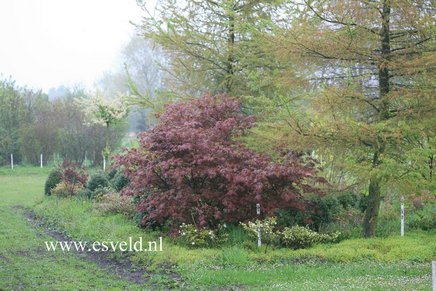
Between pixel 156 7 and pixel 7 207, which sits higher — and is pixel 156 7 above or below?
above

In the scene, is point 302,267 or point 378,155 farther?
point 378,155

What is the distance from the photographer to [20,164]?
30.8m

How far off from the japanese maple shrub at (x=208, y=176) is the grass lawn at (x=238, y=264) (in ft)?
2.57

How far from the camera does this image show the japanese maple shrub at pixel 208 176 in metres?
10.4

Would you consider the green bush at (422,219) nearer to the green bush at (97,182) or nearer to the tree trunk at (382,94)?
the tree trunk at (382,94)

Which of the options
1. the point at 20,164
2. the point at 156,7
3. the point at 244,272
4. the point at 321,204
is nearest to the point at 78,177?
the point at 156,7

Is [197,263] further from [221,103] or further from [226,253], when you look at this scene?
[221,103]

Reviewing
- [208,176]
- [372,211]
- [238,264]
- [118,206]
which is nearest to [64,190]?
[118,206]

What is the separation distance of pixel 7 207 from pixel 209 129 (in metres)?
8.63

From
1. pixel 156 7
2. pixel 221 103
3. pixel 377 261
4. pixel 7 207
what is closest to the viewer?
pixel 377 261

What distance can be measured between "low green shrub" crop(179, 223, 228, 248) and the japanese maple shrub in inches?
7.6

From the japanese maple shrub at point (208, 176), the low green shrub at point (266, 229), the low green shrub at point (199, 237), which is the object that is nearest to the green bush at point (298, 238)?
the low green shrub at point (266, 229)

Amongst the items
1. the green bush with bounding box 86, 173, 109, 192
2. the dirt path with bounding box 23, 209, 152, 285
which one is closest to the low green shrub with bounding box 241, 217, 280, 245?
the dirt path with bounding box 23, 209, 152, 285

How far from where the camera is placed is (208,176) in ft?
35.6
